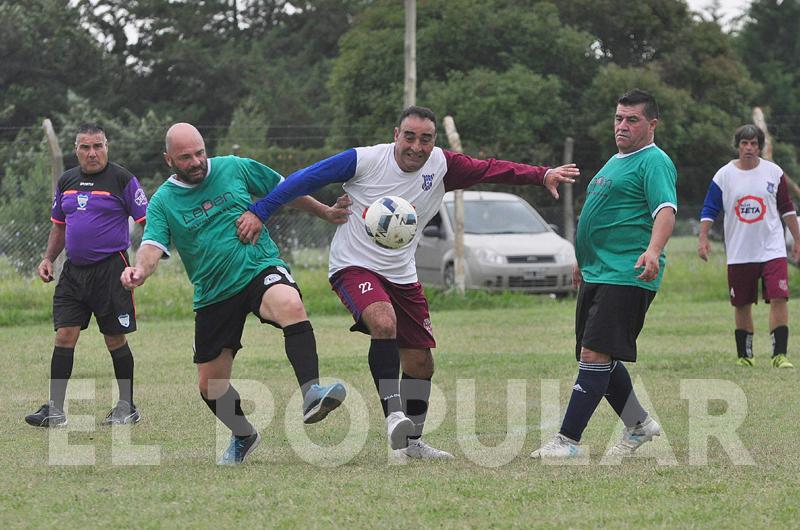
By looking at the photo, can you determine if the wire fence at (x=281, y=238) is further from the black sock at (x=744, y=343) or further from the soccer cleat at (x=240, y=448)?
the soccer cleat at (x=240, y=448)

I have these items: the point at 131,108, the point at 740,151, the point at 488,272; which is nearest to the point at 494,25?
the point at 131,108

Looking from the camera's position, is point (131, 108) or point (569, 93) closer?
point (569, 93)

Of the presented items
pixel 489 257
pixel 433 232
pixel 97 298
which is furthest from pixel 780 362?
pixel 433 232

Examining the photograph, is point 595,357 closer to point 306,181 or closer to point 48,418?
point 306,181

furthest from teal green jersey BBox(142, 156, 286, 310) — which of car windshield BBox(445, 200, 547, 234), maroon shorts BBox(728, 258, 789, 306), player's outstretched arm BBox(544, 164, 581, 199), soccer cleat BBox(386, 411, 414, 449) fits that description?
car windshield BBox(445, 200, 547, 234)

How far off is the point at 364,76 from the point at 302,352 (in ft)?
102

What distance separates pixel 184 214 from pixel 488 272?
40.8ft

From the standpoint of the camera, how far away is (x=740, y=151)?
1116 cm

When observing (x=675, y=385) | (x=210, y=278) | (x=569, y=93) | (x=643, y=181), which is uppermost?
(x=569, y=93)

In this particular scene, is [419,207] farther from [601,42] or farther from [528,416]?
[601,42]

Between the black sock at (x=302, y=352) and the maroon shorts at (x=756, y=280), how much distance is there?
5908mm

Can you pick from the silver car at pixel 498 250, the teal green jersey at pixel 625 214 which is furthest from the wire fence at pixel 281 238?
the teal green jersey at pixel 625 214

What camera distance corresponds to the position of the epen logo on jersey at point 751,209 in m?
11.2

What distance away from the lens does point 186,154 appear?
6535 millimetres
